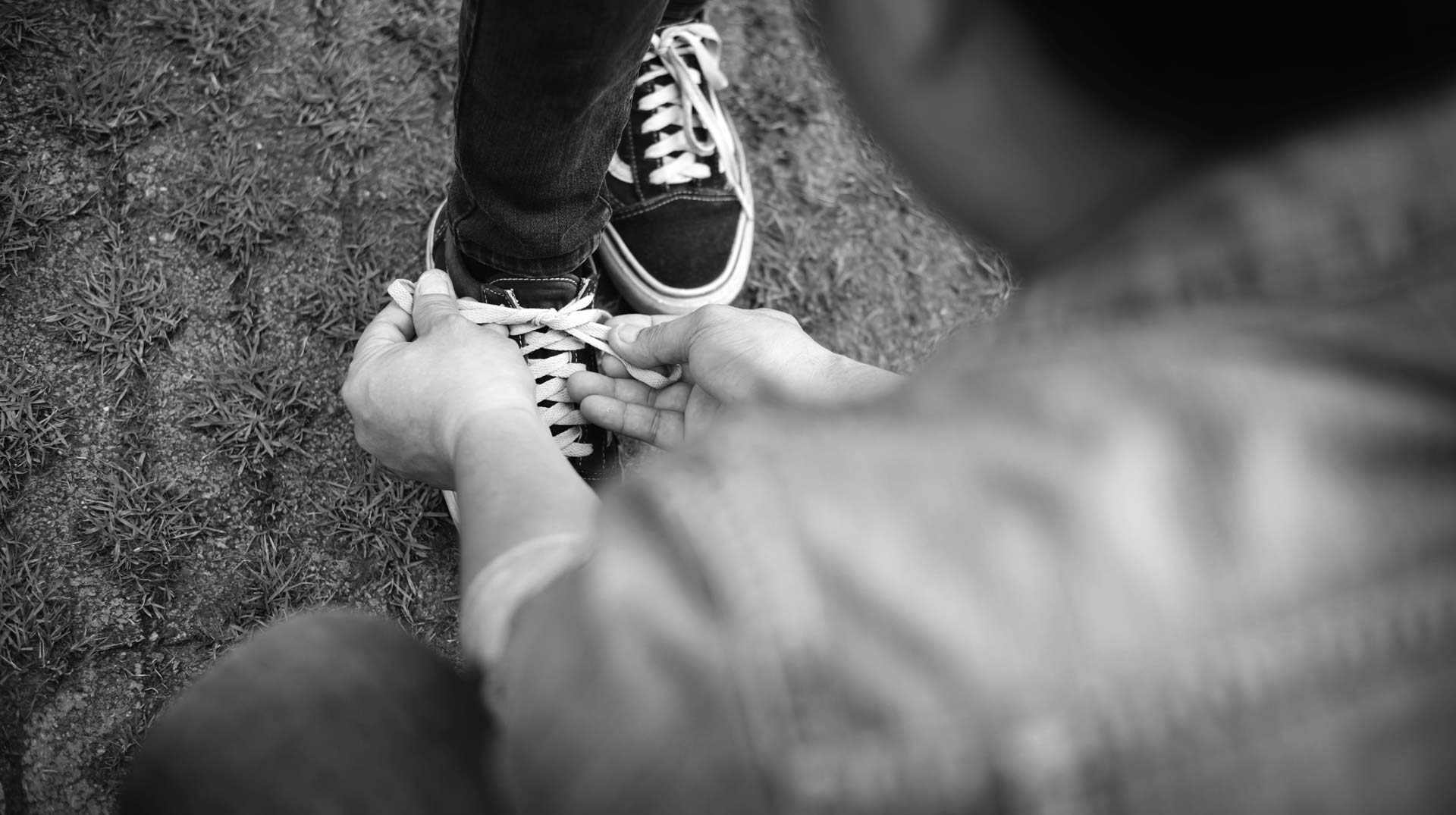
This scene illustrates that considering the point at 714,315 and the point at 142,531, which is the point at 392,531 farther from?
the point at 714,315

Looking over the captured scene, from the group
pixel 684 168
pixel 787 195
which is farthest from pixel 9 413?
pixel 787 195

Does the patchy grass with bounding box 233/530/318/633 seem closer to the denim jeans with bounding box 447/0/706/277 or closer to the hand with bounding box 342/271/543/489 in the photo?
the hand with bounding box 342/271/543/489

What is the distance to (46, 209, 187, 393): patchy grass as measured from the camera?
142 centimetres

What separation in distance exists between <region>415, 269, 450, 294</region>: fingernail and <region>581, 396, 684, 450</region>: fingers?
0.28 m

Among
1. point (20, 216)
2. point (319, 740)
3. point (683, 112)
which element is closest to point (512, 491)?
point (319, 740)

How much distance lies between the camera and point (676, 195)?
1.50m

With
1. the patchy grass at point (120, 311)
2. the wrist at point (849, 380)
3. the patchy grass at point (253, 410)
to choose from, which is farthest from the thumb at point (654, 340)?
the patchy grass at point (120, 311)

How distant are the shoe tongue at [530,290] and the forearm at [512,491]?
287 mm

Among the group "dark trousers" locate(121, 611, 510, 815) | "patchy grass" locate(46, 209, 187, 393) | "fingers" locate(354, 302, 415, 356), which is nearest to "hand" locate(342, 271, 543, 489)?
"fingers" locate(354, 302, 415, 356)

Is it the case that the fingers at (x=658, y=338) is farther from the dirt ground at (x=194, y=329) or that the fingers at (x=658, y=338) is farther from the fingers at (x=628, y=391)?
the dirt ground at (x=194, y=329)

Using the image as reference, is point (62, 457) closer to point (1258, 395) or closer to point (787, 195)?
point (787, 195)

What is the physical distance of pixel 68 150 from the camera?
4.85 ft

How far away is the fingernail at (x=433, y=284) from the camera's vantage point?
1306 millimetres

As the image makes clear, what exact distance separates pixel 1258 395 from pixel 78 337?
5.56 ft
